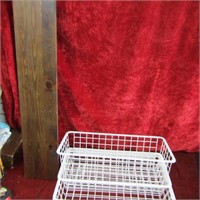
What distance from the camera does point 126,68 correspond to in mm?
1369

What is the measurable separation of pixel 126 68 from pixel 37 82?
0.57 metres

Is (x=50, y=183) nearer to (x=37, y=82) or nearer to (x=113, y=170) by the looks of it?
(x=113, y=170)

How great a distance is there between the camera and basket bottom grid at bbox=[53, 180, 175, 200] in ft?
4.09

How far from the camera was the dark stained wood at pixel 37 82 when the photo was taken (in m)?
1.10

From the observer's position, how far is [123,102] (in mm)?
1451

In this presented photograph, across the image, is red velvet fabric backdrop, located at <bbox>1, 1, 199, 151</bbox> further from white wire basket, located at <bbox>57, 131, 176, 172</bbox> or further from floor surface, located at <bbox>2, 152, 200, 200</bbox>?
floor surface, located at <bbox>2, 152, 200, 200</bbox>

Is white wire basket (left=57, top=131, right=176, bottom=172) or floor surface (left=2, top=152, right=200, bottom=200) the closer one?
floor surface (left=2, top=152, right=200, bottom=200)

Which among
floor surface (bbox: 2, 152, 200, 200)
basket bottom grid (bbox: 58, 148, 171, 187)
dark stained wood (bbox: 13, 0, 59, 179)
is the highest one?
dark stained wood (bbox: 13, 0, 59, 179)

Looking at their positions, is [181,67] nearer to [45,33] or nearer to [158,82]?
[158,82]

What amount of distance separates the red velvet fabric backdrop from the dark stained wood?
20 cm

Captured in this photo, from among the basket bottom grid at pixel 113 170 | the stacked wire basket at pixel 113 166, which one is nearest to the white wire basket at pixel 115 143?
the stacked wire basket at pixel 113 166

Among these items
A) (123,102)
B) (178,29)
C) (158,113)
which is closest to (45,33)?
(123,102)

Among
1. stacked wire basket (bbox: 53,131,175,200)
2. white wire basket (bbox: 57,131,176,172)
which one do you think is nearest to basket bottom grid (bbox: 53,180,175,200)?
stacked wire basket (bbox: 53,131,175,200)

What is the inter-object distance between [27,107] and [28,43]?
378 millimetres
